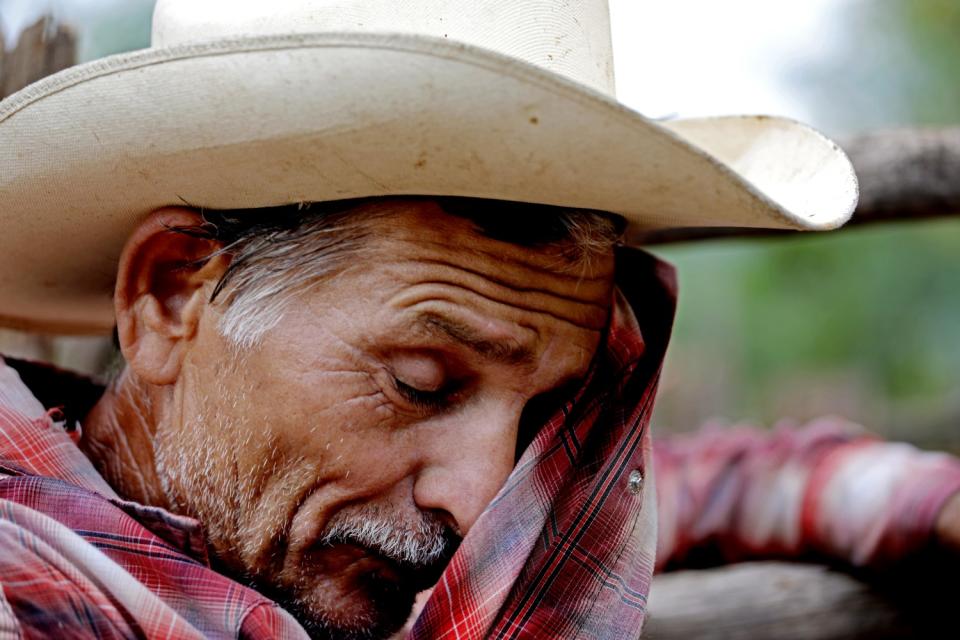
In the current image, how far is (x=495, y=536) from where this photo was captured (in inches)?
70.2

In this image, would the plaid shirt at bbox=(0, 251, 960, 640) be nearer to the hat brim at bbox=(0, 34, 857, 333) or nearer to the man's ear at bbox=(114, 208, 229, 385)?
the man's ear at bbox=(114, 208, 229, 385)

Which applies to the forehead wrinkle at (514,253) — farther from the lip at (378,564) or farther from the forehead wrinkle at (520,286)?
the lip at (378,564)

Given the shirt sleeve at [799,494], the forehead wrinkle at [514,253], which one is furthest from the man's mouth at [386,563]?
the shirt sleeve at [799,494]

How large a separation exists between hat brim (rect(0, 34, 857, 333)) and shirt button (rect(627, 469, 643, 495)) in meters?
0.50

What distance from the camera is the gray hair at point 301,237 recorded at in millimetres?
1779

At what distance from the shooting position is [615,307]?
2064 millimetres

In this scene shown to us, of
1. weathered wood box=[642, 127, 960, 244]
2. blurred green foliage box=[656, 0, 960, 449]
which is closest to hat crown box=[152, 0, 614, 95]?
weathered wood box=[642, 127, 960, 244]

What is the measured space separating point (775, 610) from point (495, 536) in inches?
55.5

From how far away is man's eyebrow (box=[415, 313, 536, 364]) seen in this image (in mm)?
1756

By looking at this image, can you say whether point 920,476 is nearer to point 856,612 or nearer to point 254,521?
point 856,612

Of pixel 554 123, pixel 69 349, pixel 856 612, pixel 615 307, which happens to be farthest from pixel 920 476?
pixel 69 349

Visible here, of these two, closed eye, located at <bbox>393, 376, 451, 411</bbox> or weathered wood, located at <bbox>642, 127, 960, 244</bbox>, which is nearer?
closed eye, located at <bbox>393, 376, 451, 411</bbox>

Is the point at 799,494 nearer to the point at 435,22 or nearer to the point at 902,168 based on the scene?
the point at 902,168

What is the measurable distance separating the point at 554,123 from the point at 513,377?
57 cm
